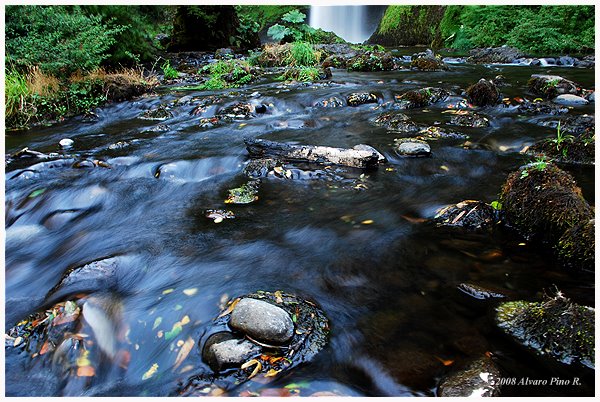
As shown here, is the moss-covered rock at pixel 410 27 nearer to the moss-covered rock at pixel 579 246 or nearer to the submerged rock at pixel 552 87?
the submerged rock at pixel 552 87

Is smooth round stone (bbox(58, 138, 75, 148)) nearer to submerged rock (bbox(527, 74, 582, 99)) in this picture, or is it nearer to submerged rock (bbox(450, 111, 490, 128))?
submerged rock (bbox(450, 111, 490, 128))

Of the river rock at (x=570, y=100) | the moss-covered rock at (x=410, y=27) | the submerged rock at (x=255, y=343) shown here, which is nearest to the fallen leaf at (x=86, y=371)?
the submerged rock at (x=255, y=343)

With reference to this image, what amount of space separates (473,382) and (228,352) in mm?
1368

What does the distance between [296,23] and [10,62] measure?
565 inches

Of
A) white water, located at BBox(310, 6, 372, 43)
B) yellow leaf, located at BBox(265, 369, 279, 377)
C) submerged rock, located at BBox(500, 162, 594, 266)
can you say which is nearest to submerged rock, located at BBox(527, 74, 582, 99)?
submerged rock, located at BBox(500, 162, 594, 266)

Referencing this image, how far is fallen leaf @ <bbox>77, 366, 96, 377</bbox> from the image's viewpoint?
229 centimetres

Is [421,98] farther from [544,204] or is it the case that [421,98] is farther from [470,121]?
[544,204]

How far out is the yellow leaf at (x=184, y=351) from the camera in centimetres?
232

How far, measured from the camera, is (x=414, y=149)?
571cm

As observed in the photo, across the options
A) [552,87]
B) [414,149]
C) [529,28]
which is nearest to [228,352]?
[414,149]
